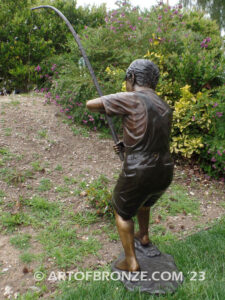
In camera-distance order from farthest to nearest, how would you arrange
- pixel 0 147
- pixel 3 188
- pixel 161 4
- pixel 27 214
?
pixel 161 4 < pixel 0 147 < pixel 3 188 < pixel 27 214

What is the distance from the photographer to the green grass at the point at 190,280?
2535 mm

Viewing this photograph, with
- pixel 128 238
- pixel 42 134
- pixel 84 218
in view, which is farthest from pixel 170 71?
pixel 128 238

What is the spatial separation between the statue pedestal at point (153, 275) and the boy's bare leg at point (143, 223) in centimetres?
12

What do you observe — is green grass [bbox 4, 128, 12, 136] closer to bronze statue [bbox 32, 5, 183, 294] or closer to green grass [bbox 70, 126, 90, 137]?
green grass [bbox 70, 126, 90, 137]

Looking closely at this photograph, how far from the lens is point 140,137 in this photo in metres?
2.40

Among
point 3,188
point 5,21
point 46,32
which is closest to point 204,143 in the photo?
point 3,188

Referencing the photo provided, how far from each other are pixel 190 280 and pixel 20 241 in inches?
78.8

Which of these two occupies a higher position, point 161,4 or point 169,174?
point 161,4

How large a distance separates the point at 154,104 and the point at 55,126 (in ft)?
14.3

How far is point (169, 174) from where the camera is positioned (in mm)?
2584

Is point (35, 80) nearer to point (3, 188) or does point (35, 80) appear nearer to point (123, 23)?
point (123, 23)

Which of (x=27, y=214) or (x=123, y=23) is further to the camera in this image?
(x=123, y=23)

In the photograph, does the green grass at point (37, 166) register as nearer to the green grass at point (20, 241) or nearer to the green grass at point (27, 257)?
the green grass at point (20, 241)

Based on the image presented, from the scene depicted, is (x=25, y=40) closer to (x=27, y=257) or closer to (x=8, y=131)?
(x=8, y=131)
